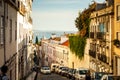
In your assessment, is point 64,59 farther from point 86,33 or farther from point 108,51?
point 108,51

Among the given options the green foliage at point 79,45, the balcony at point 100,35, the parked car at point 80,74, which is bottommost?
the parked car at point 80,74

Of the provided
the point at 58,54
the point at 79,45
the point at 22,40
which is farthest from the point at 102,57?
the point at 58,54

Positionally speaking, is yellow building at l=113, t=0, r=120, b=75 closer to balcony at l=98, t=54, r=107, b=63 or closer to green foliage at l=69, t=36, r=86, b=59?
balcony at l=98, t=54, r=107, b=63

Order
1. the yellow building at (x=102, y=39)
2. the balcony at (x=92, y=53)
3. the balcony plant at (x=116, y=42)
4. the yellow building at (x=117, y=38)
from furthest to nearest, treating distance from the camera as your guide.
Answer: the balcony at (x=92, y=53)
the yellow building at (x=102, y=39)
the yellow building at (x=117, y=38)
the balcony plant at (x=116, y=42)

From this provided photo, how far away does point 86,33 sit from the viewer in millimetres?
75625

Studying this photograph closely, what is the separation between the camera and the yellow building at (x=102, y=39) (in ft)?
167

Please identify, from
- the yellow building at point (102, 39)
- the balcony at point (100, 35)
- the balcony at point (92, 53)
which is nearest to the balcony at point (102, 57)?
the yellow building at point (102, 39)

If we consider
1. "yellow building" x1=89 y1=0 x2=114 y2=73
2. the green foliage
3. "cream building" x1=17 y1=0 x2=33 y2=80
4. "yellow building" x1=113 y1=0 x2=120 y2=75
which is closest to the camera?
"cream building" x1=17 y1=0 x2=33 y2=80

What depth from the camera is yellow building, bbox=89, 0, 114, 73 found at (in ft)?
167

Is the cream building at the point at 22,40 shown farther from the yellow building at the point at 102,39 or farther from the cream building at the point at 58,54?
the cream building at the point at 58,54

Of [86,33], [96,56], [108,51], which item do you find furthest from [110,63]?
[86,33]

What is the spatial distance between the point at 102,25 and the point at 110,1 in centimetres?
480

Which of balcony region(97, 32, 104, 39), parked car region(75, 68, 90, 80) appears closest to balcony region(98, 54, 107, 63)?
balcony region(97, 32, 104, 39)

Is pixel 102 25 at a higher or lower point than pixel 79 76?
higher
